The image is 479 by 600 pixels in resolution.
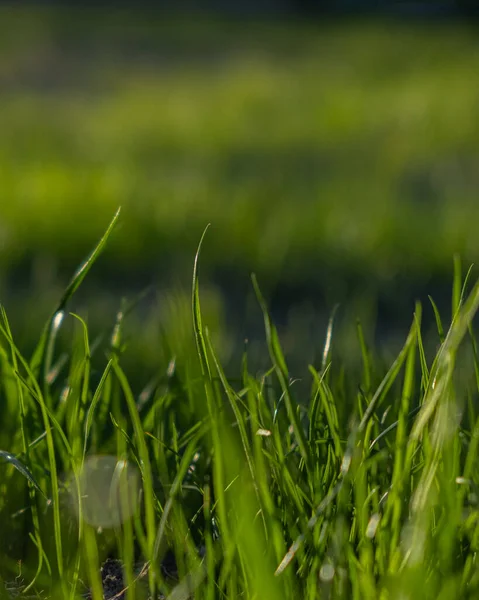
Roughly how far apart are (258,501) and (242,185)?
3.47 m

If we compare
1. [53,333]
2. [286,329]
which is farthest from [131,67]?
[53,333]

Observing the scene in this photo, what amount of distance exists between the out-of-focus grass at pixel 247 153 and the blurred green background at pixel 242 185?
0.05 ft

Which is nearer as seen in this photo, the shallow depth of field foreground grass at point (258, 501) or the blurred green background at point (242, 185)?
the shallow depth of field foreground grass at point (258, 501)

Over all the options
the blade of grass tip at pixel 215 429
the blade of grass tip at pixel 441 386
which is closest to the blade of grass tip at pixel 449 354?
the blade of grass tip at pixel 441 386

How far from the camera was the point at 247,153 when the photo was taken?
5.34 metres

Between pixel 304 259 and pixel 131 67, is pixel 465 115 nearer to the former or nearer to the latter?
pixel 304 259

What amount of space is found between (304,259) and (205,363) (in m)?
2.35

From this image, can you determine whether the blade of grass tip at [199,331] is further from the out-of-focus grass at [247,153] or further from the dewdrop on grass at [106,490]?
the out-of-focus grass at [247,153]

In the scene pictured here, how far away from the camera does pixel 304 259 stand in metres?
3.17

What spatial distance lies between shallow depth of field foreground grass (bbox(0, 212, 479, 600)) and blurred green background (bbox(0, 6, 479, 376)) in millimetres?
182

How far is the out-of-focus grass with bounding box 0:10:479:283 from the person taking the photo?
3254 mm

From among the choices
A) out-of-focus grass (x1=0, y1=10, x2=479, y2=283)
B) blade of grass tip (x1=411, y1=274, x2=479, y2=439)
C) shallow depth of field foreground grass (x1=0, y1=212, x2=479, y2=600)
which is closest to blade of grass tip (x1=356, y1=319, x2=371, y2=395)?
shallow depth of field foreground grass (x1=0, y1=212, x2=479, y2=600)

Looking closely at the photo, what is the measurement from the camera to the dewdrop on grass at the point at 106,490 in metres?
0.87

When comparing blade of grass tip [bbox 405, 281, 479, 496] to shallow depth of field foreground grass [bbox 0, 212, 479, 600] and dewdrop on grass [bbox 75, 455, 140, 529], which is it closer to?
shallow depth of field foreground grass [bbox 0, 212, 479, 600]
